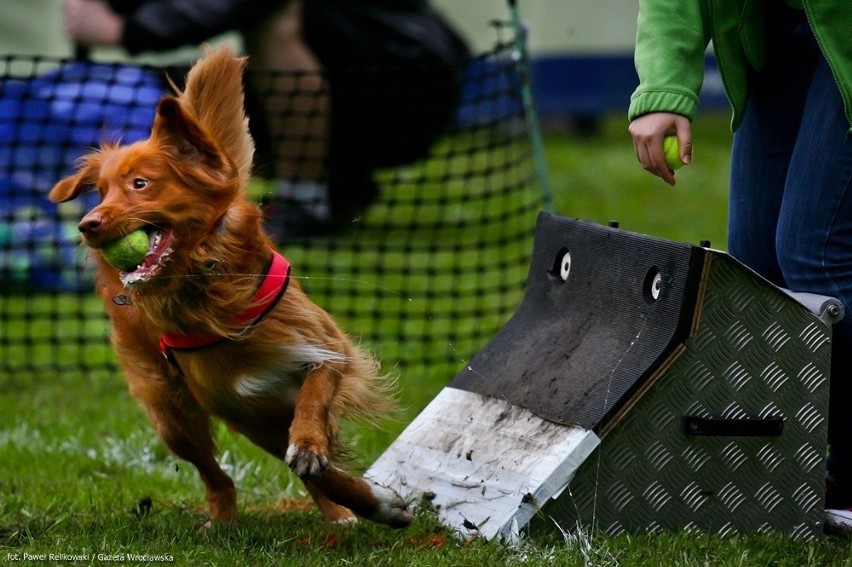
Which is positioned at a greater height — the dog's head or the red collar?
the dog's head

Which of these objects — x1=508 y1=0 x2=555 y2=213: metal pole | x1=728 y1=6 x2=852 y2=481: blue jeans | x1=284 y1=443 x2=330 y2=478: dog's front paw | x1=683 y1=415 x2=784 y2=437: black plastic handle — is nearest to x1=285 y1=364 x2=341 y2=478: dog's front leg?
x1=284 y1=443 x2=330 y2=478: dog's front paw

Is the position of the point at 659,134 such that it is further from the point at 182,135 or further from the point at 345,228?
the point at 345,228

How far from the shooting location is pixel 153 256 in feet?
10.8

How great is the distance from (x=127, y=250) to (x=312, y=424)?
25.9 inches

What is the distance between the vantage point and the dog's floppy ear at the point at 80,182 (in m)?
3.63

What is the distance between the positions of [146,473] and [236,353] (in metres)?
1.38

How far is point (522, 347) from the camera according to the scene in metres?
3.84

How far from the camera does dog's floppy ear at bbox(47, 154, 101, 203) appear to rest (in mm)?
3627

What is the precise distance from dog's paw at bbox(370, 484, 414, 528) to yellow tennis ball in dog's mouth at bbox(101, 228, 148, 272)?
2.91 feet

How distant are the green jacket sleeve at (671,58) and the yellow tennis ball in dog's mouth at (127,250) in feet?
4.25

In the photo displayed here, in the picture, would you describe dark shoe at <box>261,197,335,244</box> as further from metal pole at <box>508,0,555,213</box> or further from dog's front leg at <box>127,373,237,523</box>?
dog's front leg at <box>127,373,237,523</box>

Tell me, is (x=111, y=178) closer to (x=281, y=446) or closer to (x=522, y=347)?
(x=281, y=446)

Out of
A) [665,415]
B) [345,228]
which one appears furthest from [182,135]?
[345,228]

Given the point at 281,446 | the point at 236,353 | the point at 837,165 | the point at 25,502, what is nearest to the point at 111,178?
the point at 236,353
